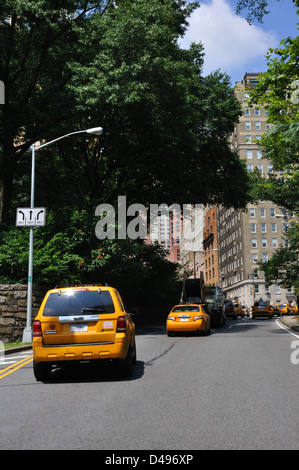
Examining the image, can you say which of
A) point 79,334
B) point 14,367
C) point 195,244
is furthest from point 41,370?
point 195,244

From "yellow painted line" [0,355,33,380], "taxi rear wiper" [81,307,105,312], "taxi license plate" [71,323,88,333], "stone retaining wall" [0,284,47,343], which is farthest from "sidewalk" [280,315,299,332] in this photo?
"taxi license plate" [71,323,88,333]

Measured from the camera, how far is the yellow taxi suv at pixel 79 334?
8898 mm

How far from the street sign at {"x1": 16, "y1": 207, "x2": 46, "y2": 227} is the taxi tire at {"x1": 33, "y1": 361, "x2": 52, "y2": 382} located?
10404 millimetres

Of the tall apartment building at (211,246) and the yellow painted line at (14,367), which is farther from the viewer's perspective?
the tall apartment building at (211,246)

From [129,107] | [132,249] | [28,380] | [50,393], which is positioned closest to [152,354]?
Result: [28,380]

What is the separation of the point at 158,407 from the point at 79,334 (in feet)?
9.15

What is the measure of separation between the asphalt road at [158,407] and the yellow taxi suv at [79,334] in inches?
17.0

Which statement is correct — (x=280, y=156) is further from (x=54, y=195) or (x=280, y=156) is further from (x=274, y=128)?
(x=54, y=195)

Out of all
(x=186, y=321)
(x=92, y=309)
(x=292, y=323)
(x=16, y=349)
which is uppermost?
(x=92, y=309)

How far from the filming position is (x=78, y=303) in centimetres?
926

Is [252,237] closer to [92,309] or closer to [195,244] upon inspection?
[195,244]

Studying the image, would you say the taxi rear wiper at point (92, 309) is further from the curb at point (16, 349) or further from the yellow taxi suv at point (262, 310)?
the yellow taxi suv at point (262, 310)

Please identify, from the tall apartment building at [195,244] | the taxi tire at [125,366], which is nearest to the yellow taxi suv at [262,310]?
the taxi tire at [125,366]

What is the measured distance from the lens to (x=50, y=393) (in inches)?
313
